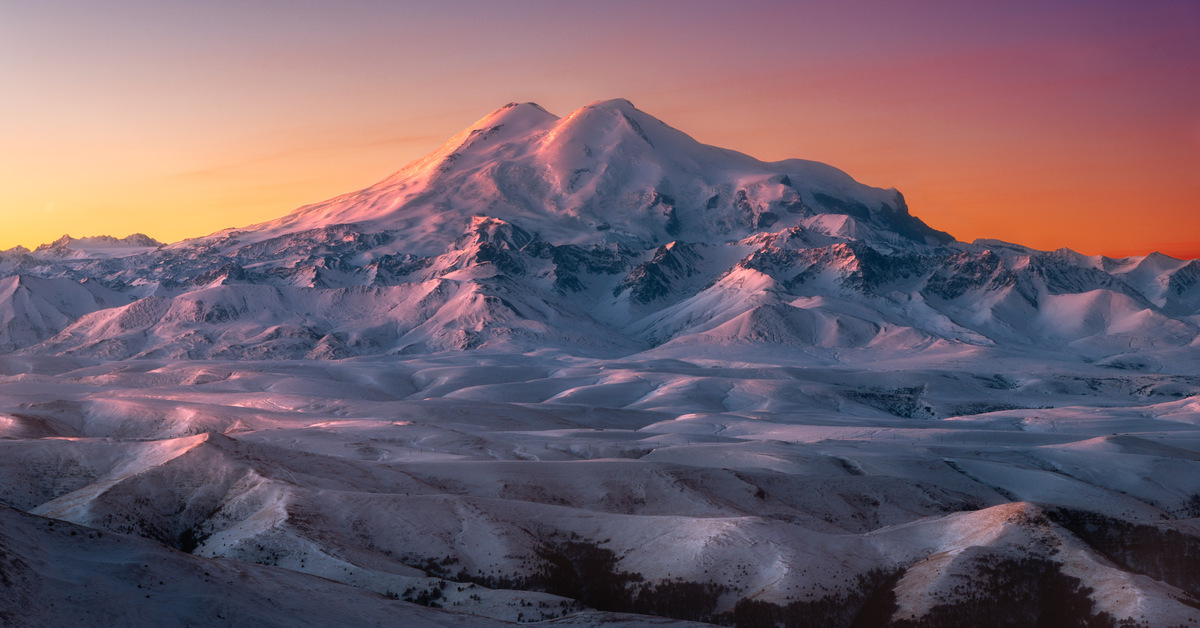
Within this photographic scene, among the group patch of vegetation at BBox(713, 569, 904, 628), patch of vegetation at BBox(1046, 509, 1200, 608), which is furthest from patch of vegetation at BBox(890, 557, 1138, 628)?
patch of vegetation at BBox(1046, 509, 1200, 608)

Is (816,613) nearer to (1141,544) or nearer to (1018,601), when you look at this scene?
(1018,601)

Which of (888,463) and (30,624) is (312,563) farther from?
(888,463)

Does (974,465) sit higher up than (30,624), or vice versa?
(30,624)

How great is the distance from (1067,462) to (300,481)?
95.6 metres

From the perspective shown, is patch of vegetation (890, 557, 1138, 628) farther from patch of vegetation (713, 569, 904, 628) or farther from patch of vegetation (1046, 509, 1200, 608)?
patch of vegetation (1046, 509, 1200, 608)

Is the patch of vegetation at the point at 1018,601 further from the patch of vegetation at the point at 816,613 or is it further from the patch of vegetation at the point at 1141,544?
the patch of vegetation at the point at 1141,544

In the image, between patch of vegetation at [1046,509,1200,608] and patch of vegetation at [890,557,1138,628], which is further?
patch of vegetation at [1046,509,1200,608]

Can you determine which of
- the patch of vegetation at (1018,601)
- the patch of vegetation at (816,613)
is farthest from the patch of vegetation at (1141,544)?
the patch of vegetation at (816,613)

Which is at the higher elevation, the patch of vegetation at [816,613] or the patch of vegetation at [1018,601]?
the patch of vegetation at [1018,601]

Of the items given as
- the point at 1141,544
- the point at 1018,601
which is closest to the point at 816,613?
the point at 1018,601

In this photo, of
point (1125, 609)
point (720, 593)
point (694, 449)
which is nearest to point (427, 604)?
point (720, 593)

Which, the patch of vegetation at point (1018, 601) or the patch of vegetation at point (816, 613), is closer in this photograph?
the patch of vegetation at point (1018, 601)

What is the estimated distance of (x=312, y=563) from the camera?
52.6 meters

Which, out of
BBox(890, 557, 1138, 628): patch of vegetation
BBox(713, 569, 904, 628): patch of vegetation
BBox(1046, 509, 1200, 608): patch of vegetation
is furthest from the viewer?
BBox(1046, 509, 1200, 608): patch of vegetation
